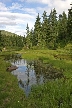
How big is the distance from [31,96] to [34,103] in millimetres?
1760

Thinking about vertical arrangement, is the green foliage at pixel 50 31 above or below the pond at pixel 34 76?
above

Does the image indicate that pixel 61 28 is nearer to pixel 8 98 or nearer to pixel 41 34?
pixel 41 34

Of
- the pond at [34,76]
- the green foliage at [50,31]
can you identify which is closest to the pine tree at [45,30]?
the green foliage at [50,31]

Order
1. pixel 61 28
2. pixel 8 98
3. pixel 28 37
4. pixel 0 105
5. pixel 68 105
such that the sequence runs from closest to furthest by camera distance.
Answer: pixel 68 105 → pixel 0 105 → pixel 8 98 → pixel 61 28 → pixel 28 37

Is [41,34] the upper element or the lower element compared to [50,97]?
upper

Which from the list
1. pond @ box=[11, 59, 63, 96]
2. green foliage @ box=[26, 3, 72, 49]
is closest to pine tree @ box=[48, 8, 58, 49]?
green foliage @ box=[26, 3, 72, 49]

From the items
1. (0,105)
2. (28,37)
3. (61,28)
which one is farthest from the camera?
(28,37)

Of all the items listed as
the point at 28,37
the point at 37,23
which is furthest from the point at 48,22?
the point at 28,37

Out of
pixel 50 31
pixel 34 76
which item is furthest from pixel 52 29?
pixel 34 76

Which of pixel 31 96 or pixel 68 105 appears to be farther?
pixel 31 96

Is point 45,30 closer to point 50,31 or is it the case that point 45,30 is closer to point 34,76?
point 50,31

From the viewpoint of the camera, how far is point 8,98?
1563 centimetres

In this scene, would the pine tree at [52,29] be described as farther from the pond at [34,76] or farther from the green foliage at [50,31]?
the pond at [34,76]

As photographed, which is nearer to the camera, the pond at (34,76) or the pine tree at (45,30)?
the pond at (34,76)
